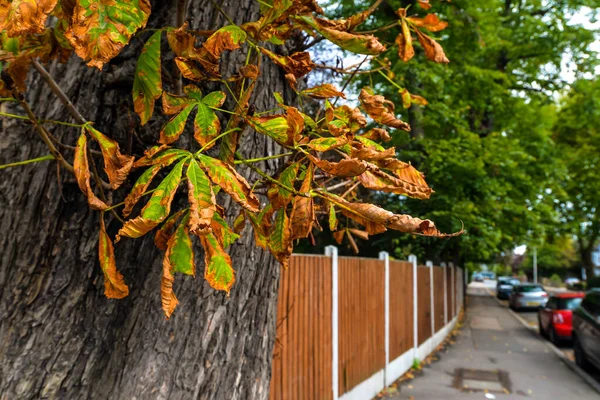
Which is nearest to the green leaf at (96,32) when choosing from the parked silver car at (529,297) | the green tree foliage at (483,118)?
the green tree foliage at (483,118)

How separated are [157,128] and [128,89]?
0.19 metres

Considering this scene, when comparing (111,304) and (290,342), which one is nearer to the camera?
(111,304)

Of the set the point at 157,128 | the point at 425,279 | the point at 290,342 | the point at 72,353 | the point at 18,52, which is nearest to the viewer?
the point at 18,52

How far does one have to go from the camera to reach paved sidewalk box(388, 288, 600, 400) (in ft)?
27.8

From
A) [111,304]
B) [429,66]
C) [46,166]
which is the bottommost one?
[111,304]

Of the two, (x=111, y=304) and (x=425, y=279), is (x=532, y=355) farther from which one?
(x=111, y=304)

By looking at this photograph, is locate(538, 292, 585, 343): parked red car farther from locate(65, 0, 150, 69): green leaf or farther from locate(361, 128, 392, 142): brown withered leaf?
locate(65, 0, 150, 69): green leaf

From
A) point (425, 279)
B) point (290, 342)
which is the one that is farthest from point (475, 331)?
point (290, 342)

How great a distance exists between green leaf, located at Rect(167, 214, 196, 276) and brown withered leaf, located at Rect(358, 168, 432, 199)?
0.42 m

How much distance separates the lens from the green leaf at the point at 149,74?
1407mm

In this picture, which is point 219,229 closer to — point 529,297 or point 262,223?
point 262,223

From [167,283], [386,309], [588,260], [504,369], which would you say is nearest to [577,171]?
[588,260]

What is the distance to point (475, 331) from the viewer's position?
17.8 meters

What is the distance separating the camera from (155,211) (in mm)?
1124
